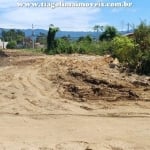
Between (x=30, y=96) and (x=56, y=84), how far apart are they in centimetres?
201

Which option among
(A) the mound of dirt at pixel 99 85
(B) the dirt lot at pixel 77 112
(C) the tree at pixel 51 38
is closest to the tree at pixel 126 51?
(A) the mound of dirt at pixel 99 85

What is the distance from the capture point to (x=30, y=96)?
14625mm

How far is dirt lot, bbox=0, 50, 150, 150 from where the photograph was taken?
30.8 feet

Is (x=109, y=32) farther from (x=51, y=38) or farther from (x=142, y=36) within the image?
(x=142, y=36)

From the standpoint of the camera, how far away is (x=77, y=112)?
12.1 m

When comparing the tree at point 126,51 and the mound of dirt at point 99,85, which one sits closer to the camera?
the mound of dirt at point 99,85

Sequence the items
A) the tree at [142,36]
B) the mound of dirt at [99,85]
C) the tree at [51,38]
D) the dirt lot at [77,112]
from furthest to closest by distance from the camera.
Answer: the tree at [51,38] → the tree at [142,36] → the mound of dirt at [99,85] → the dirt lot at [77,112]

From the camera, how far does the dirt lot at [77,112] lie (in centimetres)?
940

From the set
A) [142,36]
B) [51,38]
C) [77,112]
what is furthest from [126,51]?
[51,38]

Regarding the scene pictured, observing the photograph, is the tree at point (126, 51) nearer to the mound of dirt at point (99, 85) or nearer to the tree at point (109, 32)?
the mound of dirt at point (99, 85)

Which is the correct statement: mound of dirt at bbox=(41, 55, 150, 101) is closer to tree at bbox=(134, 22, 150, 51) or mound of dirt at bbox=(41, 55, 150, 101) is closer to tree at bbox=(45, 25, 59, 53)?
tree at bbox=(134, 22, 150, 51)

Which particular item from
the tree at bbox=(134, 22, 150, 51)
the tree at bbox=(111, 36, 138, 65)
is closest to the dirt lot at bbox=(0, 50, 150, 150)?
the tree at bbox=(111, 36, 138, 65)

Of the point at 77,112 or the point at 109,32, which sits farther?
the point at 109,32

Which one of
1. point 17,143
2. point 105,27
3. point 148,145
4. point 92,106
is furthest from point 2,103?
point 105,27
